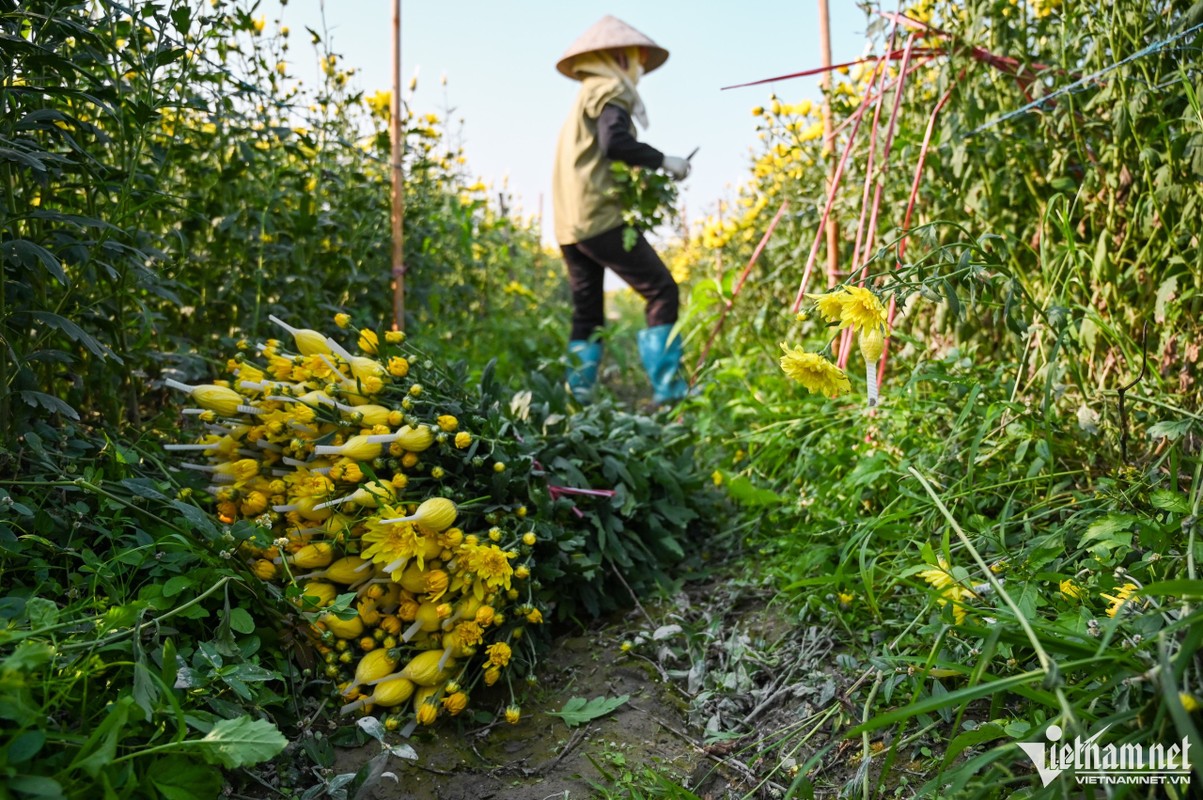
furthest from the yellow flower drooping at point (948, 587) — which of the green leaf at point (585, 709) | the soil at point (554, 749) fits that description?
the green leaf at point (585, 709)

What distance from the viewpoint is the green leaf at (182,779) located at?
3.21ft

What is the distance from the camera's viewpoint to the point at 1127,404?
5.81 ft

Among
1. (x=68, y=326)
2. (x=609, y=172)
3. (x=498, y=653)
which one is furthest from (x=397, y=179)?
(x=498, y=653)

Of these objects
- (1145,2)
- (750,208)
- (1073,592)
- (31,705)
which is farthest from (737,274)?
(31,705)

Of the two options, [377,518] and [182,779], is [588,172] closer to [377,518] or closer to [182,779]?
[377,518]

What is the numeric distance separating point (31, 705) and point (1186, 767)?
1331 mm

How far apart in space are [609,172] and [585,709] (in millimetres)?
2636

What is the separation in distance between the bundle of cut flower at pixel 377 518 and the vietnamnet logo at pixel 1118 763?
35.2 inches

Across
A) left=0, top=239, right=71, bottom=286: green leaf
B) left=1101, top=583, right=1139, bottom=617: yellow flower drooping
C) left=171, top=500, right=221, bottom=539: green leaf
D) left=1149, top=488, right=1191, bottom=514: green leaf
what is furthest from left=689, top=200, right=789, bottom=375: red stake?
left=0, top=239, right=71, bottom=286: green leaf

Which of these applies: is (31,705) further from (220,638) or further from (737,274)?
(737,274)

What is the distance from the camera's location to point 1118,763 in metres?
0.91

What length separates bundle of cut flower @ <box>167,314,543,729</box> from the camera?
4.67ft

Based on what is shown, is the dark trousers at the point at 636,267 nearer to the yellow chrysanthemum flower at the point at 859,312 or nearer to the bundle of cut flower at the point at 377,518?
the bundle of cut flower at the point at 377,518

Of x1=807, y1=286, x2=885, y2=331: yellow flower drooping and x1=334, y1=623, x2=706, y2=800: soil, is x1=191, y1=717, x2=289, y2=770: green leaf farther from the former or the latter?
x1=807, y1=286, x2=885, y2=331: yellow flower drooping
